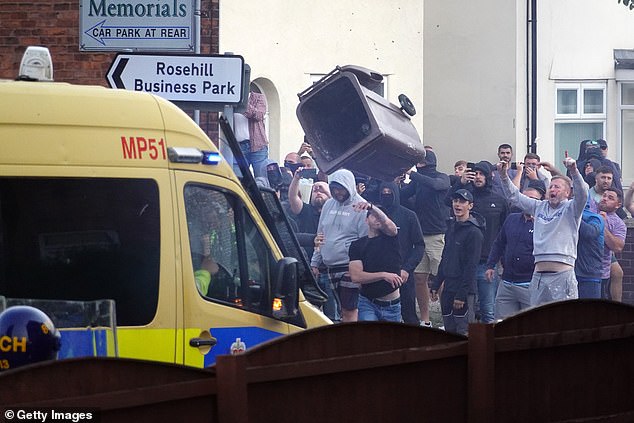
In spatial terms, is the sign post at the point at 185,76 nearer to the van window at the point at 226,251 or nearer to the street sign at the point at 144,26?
the street sign at the point at 144,26

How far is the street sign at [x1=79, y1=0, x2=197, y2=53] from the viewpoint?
9.73 meters

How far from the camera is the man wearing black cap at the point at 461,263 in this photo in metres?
13.6

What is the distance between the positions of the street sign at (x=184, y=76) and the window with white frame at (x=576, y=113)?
17379 mm

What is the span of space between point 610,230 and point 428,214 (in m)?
2.27

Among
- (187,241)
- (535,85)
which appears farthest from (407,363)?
(535,85)

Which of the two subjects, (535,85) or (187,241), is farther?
(535,85)

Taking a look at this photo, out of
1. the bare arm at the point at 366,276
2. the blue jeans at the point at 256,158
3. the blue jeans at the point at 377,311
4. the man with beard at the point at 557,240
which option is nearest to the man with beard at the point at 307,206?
the bare arm at the point at 366,276

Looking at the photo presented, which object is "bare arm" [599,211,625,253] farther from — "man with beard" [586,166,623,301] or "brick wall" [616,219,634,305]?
"brick wall" [616,219,634,305]

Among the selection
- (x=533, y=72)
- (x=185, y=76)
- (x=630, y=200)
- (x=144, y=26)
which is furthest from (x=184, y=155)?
(x=533, y=72)

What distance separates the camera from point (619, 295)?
15.1 meters

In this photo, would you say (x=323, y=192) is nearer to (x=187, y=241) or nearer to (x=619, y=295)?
(x=619, y=295)

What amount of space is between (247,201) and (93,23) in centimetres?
306

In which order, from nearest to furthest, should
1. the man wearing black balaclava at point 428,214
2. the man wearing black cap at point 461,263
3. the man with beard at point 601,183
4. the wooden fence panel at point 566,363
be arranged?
the wooden fence panel at point 566,363 < the man wearing black cap at point 461,263 < the man with beard at point 601,183 < the man wearing black balaclava at point 428,214

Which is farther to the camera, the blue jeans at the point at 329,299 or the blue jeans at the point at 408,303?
the blue jeans at the point at 408,303
